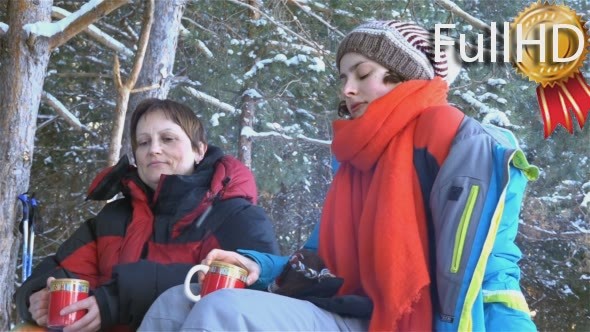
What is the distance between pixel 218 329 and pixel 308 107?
751 centimetres

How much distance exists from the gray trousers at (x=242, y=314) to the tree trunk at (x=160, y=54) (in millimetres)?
3074

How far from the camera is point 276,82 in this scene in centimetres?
832

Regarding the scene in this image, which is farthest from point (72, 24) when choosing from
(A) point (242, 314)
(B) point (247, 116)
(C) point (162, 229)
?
(B) point (247, 116)

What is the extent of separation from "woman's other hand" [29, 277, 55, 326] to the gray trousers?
70cm

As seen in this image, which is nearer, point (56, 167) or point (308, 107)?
point (56, 167)

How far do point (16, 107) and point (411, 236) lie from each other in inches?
107

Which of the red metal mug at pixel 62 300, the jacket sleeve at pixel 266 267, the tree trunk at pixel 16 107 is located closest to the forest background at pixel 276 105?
the tree trunk at pixel 16 107

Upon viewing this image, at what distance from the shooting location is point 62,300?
203 cm

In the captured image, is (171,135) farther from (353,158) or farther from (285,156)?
(285,156)

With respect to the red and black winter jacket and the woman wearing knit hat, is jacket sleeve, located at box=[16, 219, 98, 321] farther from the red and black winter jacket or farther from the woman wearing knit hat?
the woman wearing knit hat

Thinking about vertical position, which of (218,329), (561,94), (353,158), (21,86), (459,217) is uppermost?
(561,94)

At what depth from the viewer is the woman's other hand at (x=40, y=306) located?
221 cm

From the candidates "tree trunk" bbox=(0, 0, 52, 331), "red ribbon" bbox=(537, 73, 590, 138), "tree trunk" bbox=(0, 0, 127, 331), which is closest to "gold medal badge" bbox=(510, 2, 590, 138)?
"red ribbon" bbox=(537, 73, 590, 138)

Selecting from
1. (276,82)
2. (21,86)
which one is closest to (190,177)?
(21,86)
